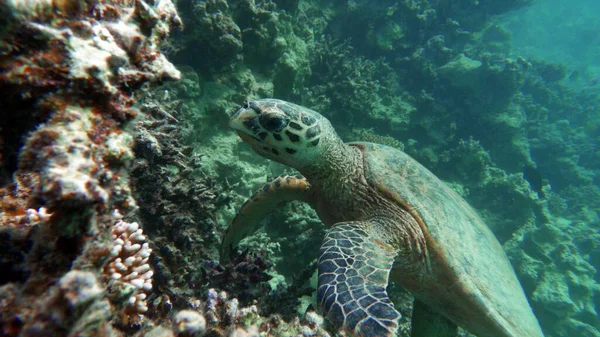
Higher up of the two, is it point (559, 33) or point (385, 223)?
point (559, 33)

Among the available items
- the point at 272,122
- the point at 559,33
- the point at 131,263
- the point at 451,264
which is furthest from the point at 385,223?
the point at 559,33

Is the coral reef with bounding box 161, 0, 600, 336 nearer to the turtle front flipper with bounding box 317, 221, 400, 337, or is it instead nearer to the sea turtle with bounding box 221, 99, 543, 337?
the sea turtle with bounding box 221, 99, 543, 337

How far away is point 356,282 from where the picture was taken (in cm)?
202

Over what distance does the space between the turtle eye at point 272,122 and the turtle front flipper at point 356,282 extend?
1072 mm

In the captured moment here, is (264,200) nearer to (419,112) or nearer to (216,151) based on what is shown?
(216,151)

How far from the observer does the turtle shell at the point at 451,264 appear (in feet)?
8.57

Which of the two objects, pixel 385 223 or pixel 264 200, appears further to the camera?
pixel 264 200

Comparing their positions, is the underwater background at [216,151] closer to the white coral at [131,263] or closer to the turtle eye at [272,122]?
the white coral at [131,263]

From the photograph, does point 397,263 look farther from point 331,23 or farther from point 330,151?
point 331,23

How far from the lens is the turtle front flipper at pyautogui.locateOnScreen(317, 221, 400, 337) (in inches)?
68.4

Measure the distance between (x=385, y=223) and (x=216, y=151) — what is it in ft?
9.11

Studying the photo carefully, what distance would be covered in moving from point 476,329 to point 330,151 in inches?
91.6

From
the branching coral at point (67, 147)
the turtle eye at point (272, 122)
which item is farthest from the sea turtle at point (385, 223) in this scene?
the branching coral at point (67, 147)

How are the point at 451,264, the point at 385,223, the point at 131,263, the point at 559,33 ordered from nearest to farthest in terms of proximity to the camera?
the point at 131,263
the point at 451,264
the point at 385,223
the point at 559,33
